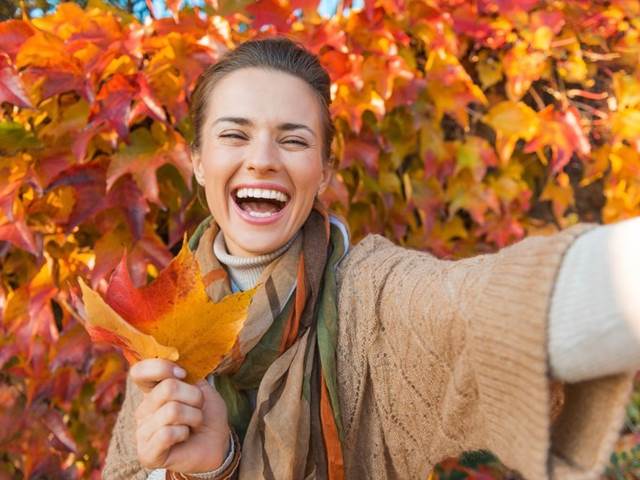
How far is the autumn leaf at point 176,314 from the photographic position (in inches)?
26.7

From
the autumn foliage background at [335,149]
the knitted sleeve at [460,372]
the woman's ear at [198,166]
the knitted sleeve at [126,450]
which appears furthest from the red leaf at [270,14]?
the knitted sleeve at [126,450]

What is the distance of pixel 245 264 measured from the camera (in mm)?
1061

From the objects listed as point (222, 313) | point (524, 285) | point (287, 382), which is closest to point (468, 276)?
point (524, 285)

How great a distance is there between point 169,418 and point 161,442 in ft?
0.11

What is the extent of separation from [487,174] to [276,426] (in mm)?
1034

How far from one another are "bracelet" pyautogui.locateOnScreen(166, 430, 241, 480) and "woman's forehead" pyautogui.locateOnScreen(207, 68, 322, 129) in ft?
1.62

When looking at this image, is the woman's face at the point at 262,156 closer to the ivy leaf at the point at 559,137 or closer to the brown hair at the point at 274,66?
the brown hair at the point at 274,66

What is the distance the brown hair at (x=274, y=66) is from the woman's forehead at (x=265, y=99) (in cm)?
2

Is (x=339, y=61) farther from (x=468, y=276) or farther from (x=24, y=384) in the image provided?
(x=24, y=384)

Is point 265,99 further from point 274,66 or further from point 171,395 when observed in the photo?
point 171,395

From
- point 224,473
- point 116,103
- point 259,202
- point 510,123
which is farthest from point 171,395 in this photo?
point 510,123

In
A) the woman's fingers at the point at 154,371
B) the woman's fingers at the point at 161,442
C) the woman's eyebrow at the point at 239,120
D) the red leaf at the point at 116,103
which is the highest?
the woman's eyebrow at the point at 239,120

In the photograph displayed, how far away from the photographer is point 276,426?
869 mm

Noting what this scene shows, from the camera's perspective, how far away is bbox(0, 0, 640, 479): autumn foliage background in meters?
1.21
